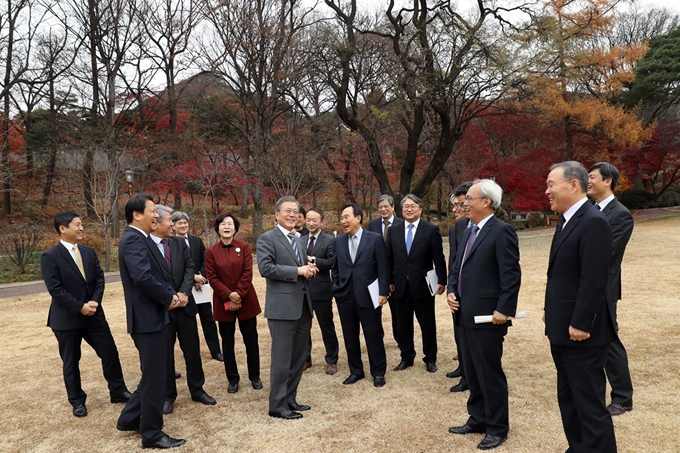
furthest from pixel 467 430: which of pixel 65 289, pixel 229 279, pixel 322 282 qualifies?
pixel 65 289

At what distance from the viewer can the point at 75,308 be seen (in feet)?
12.6

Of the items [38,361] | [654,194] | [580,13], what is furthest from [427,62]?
[654,194]

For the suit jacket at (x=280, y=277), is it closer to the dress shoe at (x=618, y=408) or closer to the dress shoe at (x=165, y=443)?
the dress shoe at (x=165, y=443)

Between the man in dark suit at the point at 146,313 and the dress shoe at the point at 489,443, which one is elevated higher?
the man in dark suit at the point at 146,313

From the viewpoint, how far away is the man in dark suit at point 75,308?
388 centimetres

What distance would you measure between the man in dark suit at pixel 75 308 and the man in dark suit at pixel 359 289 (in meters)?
2.03

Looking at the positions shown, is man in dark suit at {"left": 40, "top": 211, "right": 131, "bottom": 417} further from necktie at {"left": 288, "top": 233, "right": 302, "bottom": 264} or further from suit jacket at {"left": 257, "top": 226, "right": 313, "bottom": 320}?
necktie at {"left": 288, "top": 233, "right": 302, "bottom": 264}

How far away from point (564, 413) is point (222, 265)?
2.99 meters

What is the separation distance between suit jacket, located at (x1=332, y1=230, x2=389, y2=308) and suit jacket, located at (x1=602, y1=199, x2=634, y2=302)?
5.98 feet

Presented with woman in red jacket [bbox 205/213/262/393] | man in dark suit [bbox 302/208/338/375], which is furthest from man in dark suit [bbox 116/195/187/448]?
man in dark suit [bbox 302/208/338/375]

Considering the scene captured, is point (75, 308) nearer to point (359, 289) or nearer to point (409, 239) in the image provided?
point (359, 289)

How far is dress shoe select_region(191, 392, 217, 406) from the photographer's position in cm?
397

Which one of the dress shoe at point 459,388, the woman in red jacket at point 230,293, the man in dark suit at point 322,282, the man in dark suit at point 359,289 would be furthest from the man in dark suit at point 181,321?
the dress shoe at point 459,388

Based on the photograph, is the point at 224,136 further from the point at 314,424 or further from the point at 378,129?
the point at 314,424
